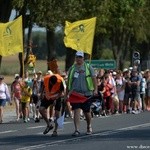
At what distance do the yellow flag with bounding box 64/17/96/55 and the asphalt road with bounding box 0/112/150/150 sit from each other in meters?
6.83

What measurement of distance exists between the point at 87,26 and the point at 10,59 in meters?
90.5

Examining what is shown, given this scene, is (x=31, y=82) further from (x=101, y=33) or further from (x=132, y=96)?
(x=101, y=33)

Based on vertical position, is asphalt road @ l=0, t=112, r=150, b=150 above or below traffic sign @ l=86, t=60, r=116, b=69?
below

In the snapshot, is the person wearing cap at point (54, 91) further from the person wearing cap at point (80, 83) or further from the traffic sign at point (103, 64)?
the traffic sign at point (103, 64)

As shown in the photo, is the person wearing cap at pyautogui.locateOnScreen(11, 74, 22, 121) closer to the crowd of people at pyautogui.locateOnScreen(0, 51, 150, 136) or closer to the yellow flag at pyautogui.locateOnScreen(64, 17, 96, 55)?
the crowd of people at pyautogui.locateOnScreen(0, 51, 150, 136)

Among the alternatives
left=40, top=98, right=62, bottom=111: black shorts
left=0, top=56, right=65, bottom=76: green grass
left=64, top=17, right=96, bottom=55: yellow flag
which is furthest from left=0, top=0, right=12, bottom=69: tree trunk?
left=0, top=56, right=65, bottom=76: green grass

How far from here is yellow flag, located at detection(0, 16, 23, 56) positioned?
29109mm

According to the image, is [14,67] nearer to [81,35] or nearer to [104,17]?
[104,17]

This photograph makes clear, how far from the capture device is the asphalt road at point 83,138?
1659cm

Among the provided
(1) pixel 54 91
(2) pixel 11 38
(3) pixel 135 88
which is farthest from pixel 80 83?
(3) pixel 135 88

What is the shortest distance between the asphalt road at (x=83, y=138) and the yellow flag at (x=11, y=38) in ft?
18.5

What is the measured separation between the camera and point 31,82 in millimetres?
28703

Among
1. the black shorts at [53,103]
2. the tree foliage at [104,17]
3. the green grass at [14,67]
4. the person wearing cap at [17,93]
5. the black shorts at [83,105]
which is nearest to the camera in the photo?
the black shorts at [83,105]

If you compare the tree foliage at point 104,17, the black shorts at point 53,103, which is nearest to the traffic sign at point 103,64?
the tree foliage at point 104,17
